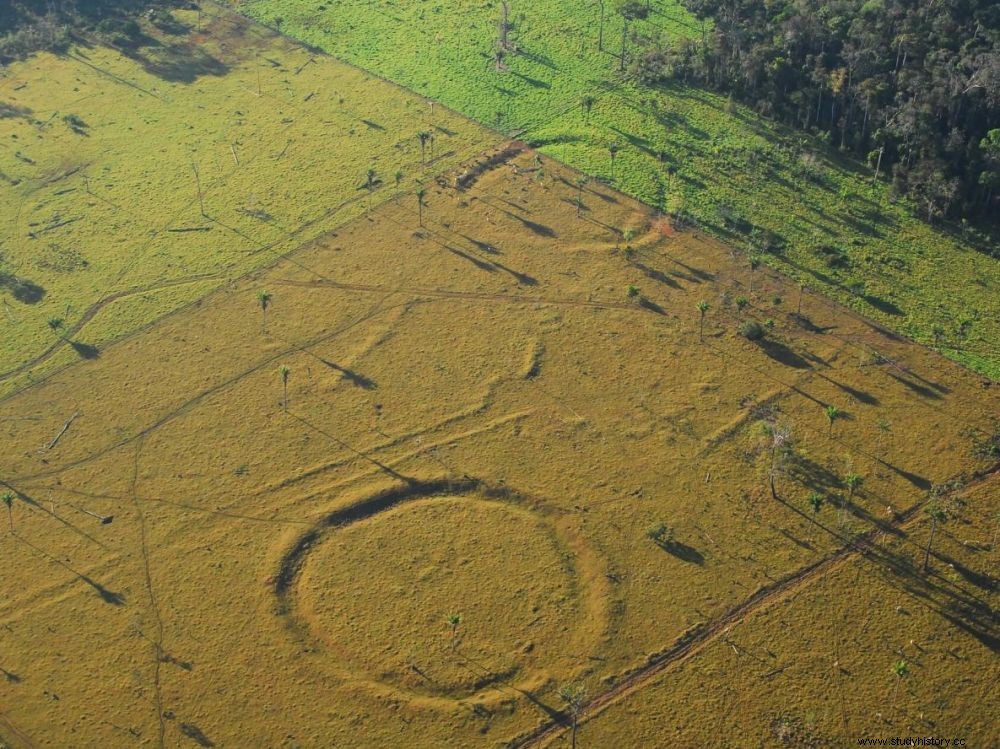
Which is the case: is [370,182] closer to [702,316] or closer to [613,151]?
[613,151]

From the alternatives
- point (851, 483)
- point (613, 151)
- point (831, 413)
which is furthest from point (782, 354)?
point (613, 151)

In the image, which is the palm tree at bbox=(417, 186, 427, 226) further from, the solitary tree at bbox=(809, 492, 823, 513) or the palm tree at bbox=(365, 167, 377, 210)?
the solitary tree at bbox=(809, 492, 823, 513)

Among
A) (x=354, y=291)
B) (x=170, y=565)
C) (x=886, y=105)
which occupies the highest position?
(x=886, y=105)

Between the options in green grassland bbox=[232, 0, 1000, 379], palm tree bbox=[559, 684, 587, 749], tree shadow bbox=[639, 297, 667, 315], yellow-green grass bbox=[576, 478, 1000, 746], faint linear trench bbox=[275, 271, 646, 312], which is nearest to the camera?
yellow-green grass bbox=[576, 478, 1000, 746]

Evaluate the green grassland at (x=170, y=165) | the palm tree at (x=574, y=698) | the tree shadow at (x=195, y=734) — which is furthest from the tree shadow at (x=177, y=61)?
the palm tree at (x=574, y=698)

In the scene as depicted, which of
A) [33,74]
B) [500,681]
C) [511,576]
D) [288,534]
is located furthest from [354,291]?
[33,74]

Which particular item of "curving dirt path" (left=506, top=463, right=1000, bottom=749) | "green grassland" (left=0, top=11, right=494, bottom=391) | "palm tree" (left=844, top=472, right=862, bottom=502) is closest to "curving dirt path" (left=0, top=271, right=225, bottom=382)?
"green grassland" (left=0, top=11, right=494, bottom=391)

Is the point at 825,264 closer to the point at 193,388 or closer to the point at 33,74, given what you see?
the point at 193,388
